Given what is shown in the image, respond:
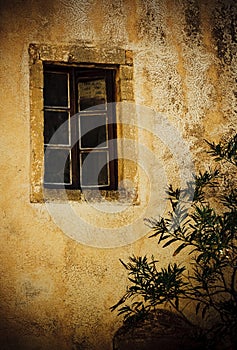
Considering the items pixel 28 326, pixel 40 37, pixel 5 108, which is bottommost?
pixel 28 326

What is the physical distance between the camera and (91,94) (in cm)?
602

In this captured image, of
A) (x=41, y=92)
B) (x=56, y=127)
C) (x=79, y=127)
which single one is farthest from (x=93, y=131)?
(x=41, y=92)

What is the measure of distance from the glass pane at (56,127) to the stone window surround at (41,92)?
6.5 inches

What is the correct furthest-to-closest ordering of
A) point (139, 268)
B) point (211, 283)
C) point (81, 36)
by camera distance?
point (81, 36), point (211, 283), point (139, 268)

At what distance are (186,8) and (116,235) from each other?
2.40 m

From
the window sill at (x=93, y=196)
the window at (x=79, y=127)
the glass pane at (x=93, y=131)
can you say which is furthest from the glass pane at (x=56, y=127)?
the window sill at (x=93, y=196)

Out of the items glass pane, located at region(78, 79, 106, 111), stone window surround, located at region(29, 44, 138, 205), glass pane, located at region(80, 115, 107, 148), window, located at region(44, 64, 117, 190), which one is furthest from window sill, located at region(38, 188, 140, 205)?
glass pane, located at region(78, 79, 106, 111)

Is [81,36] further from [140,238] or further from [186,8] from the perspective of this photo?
[140,238]

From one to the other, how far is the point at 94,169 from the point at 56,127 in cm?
53

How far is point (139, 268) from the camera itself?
517 cm

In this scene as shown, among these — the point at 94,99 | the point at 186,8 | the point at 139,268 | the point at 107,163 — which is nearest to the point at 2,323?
the point at 139,268

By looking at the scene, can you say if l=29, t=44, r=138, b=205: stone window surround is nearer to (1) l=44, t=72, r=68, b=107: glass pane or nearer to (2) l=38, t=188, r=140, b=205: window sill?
(2) l=38, t=188, r=140, b=205: window sill

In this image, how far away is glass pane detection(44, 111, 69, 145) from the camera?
585cm

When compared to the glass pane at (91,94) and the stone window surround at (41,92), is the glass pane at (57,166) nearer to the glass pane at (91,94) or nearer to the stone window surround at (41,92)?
the stone window surround at (41,92)
